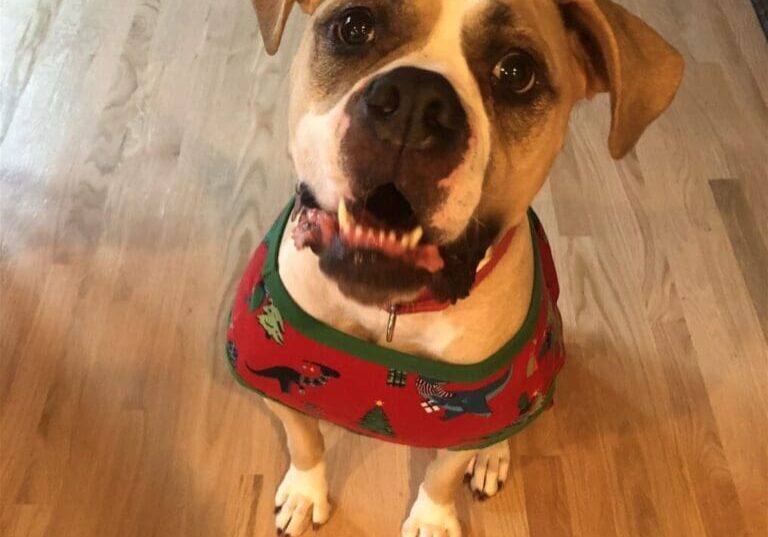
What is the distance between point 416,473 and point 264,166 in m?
0.92

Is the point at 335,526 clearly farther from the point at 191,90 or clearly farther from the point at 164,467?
the point at 191,90

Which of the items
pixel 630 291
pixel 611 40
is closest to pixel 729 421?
pixel 630 291

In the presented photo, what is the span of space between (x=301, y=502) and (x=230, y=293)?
573 mm

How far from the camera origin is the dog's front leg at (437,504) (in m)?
1.71

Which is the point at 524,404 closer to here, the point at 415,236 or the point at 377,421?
the point at 377,421

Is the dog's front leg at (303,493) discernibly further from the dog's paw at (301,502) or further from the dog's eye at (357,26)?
the dog's eye at (357,26)

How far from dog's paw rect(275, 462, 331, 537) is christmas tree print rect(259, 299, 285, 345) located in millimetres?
429

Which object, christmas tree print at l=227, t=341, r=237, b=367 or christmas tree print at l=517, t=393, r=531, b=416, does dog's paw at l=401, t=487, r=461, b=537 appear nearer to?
christmas tree print at l=517, t=393, r=531, b=416

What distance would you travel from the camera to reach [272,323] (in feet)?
4.82

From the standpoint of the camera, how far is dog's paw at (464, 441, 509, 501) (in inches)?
74.2

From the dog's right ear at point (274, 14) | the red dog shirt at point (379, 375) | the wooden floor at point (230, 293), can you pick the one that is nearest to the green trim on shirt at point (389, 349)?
the red dog shirt at point (379, 375)

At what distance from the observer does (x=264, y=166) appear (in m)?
2.41

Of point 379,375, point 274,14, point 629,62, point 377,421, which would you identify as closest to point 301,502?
point 377,421

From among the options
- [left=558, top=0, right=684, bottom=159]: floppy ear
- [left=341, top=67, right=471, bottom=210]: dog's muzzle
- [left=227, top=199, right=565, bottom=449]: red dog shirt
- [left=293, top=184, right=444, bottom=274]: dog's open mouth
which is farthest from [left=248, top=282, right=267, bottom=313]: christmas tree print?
[left=558, top=0, right=684, bottom=159]: floppy ear
